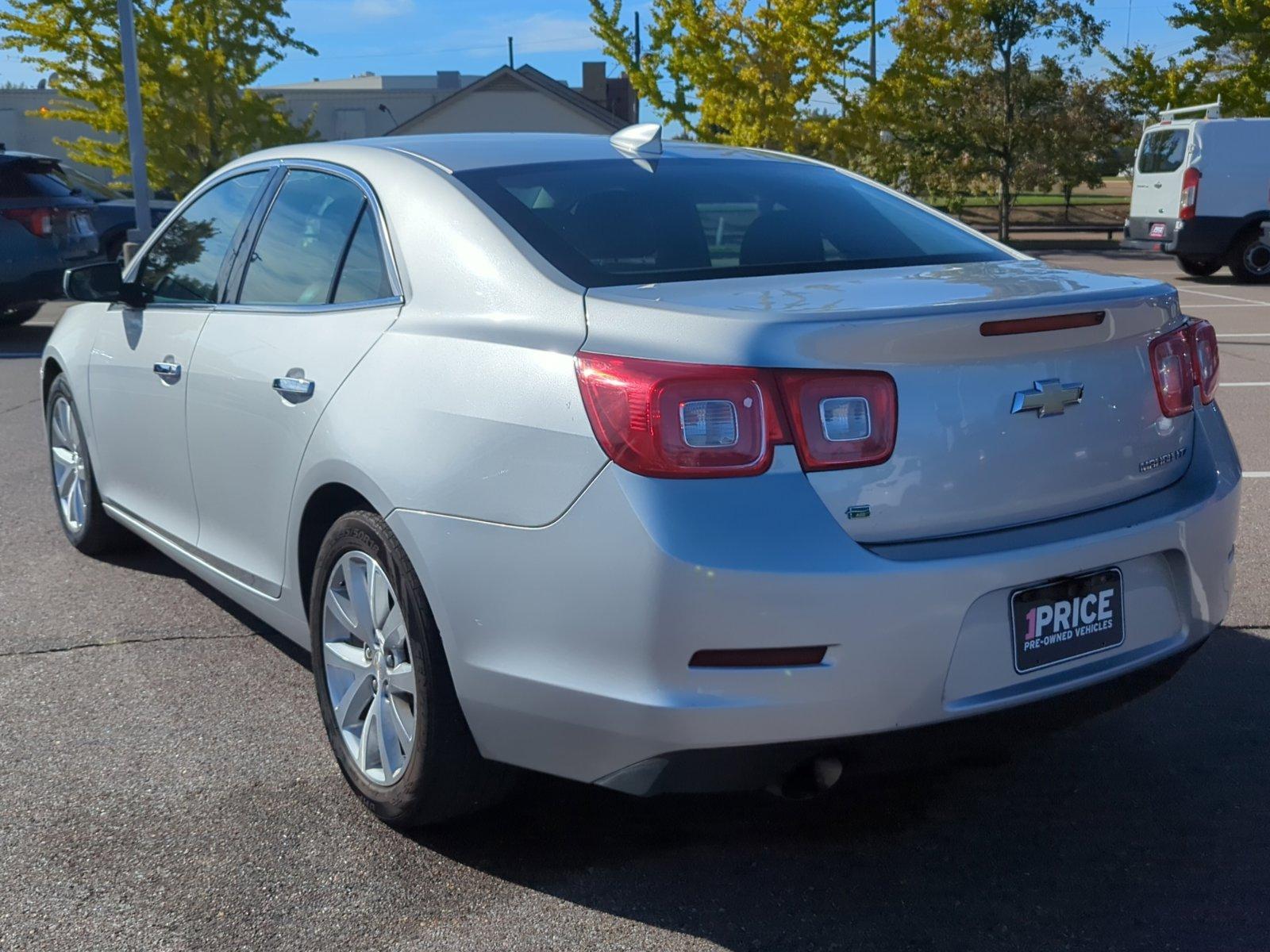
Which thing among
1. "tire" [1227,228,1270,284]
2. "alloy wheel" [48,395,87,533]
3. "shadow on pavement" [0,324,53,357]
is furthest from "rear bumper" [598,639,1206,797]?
"tire" [1227,228,1270,284]

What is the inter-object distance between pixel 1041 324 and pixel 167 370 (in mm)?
2723

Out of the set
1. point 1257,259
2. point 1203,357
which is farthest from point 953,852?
point 1257,259

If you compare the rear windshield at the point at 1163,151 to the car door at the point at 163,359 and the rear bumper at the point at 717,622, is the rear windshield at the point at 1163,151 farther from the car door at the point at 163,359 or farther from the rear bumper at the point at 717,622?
the rear bumper at the point at 717,622

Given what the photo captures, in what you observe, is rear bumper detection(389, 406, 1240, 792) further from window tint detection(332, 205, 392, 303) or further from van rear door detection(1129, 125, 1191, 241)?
van rear door detection(1129, 125, 1191, 241)

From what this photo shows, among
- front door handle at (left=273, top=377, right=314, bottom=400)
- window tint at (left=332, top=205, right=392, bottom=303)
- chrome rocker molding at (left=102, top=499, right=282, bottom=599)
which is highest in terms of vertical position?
window tint at (left=332, top=205, right=392, bottom=303)

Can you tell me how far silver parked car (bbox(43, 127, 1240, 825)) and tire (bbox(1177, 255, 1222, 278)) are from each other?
18431mm

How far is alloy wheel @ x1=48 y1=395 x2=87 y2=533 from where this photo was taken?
18.3 feet

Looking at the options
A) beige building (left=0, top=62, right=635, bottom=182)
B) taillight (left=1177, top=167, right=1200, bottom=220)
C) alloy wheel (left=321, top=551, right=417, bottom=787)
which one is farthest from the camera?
beige building (left=0, top=62, right=635, bottom=182)

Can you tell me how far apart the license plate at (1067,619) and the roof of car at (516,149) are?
1702mm

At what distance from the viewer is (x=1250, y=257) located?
65.1ft

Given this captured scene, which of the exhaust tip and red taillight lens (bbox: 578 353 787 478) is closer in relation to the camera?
red taillight lens (bbox: 578 353 787 478)

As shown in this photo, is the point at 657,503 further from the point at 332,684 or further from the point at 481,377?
the point at 332,684

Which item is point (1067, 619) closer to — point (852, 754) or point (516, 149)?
point (852, 754)

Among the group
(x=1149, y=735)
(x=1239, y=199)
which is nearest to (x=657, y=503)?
(x=1149, y=735)
